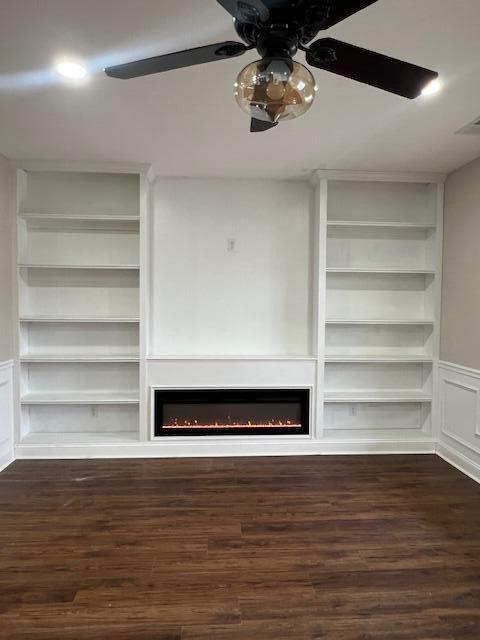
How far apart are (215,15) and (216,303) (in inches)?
95.2

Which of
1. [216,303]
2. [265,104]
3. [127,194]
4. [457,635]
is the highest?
[127,194]

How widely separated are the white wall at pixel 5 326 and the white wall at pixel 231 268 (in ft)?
3.96

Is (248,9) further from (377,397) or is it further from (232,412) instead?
(377,397)

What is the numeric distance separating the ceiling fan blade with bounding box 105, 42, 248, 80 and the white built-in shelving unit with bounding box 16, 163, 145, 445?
2.12 metres

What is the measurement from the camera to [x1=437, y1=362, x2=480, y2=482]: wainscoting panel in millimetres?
3105

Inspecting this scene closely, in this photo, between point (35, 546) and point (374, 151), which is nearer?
point (35, 546)

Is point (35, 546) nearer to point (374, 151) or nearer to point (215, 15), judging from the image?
point (215, 15)

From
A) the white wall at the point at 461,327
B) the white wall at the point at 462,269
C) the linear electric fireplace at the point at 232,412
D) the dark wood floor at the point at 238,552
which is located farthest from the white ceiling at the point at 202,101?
the dark wood floor at the point at 238,552

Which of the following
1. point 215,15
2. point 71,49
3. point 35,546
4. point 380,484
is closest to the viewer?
point 215,15

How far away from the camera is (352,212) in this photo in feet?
12.3

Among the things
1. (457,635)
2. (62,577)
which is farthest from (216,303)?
(457,635)

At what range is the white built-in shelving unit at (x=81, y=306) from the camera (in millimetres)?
3494

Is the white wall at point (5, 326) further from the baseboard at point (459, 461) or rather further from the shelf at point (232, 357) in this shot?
the baseboard at point (459, 461)

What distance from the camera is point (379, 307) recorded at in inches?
148
